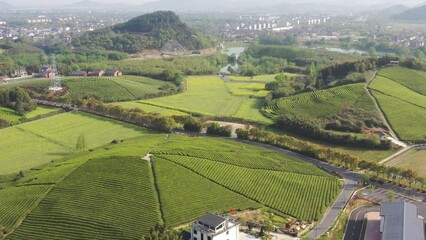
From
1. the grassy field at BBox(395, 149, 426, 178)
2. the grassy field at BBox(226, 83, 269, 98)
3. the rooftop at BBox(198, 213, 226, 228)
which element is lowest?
the grassy field at BBox(395, 149, 426, 178)

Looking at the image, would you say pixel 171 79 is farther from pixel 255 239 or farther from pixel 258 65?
pixel 255 239

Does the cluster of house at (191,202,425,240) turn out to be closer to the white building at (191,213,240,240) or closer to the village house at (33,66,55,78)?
the white building at (191,213,240,240)

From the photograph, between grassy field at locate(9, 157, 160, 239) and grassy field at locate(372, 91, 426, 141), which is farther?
grassy field at locate(372, 91, 426, 141)

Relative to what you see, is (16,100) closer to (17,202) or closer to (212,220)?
(17,202)

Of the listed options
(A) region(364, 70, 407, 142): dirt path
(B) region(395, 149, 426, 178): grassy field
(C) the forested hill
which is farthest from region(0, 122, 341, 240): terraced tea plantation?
(C) the forested hill

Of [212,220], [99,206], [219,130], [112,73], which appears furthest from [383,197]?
[112,73]

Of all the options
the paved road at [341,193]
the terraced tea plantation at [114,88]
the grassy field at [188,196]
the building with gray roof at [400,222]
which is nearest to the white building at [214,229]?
the grassy field at [188,196]
